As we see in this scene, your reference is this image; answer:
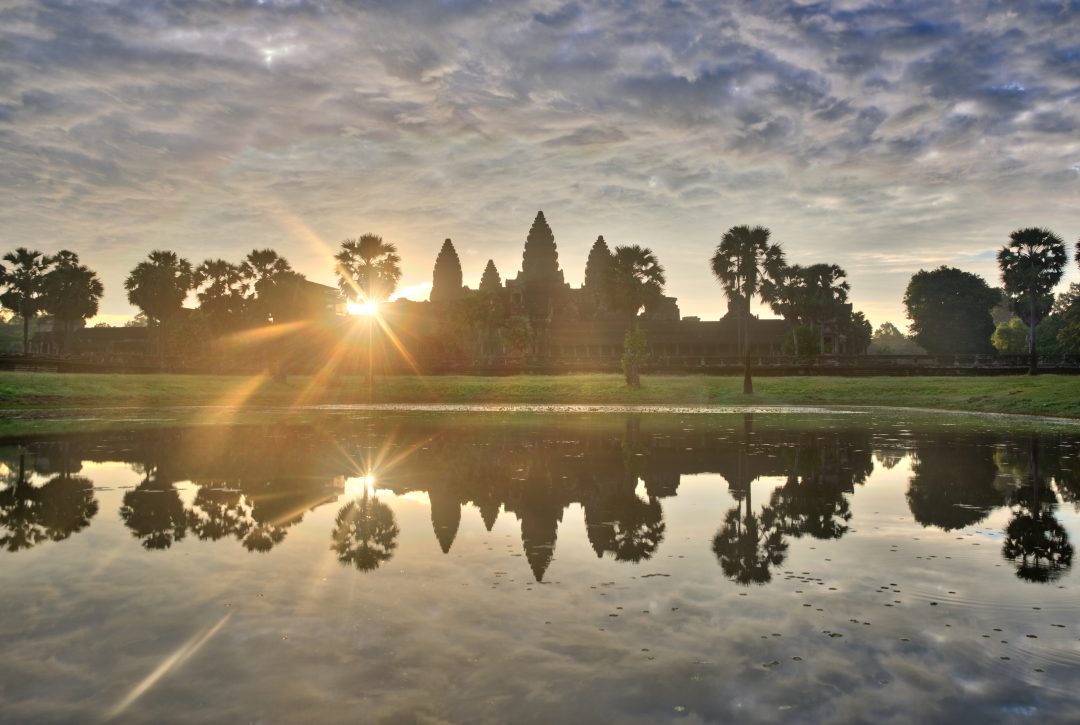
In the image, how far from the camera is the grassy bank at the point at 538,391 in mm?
38156

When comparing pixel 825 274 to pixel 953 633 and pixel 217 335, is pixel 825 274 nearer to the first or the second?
pixel 217 335

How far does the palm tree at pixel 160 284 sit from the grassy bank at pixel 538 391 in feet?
93.8

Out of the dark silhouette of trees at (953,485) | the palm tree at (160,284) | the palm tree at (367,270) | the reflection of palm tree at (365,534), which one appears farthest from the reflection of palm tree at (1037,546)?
the palm tree at (160,284)

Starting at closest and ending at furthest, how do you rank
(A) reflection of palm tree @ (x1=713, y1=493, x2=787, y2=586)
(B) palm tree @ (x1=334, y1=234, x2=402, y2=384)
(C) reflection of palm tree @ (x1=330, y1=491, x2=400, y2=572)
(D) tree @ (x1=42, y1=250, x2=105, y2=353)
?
(A) reflection of palm tree @ (x1=713, y1=493, x2=787, y2=586), (C) reflection of palm tree @ (x1=330, y1=491, x2=400, y2=572), (B) palm tree @ (x1=334, y1=234, x2=402, y2=384), (D) tree @ (x1=42, y1=250, x2=105, y2=353)

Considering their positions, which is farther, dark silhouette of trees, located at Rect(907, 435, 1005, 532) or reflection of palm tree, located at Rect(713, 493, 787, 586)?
dark silhouette of trees, located at Rect(907, 435, 1005, 532)

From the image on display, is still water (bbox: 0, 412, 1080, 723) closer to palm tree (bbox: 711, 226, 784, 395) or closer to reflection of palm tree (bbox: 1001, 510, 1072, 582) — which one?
reflection of palm tree (bbox: 1001, 510, 1072, 582)

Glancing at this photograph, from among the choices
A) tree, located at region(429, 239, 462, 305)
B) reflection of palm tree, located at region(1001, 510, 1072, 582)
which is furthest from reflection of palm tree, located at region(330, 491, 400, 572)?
tree, located at region(429, 239, 462, 305)

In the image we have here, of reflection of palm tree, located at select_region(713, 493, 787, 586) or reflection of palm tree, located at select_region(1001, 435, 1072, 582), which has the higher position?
reflection of palm tree, located at select_region(1001, 435, 1072, 582)

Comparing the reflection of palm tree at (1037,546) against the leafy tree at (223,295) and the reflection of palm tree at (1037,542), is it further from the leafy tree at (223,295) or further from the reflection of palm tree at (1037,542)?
the leafy tree at (223,295)

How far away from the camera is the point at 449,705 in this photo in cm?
549

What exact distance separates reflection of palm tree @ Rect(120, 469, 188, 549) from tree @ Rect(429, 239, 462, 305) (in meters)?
110

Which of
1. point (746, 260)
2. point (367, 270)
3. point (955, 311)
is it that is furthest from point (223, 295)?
point (955, 311)

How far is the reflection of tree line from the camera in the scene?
34.5 ft

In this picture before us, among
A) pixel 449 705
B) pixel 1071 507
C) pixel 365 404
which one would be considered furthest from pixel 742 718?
pixel 365 404
